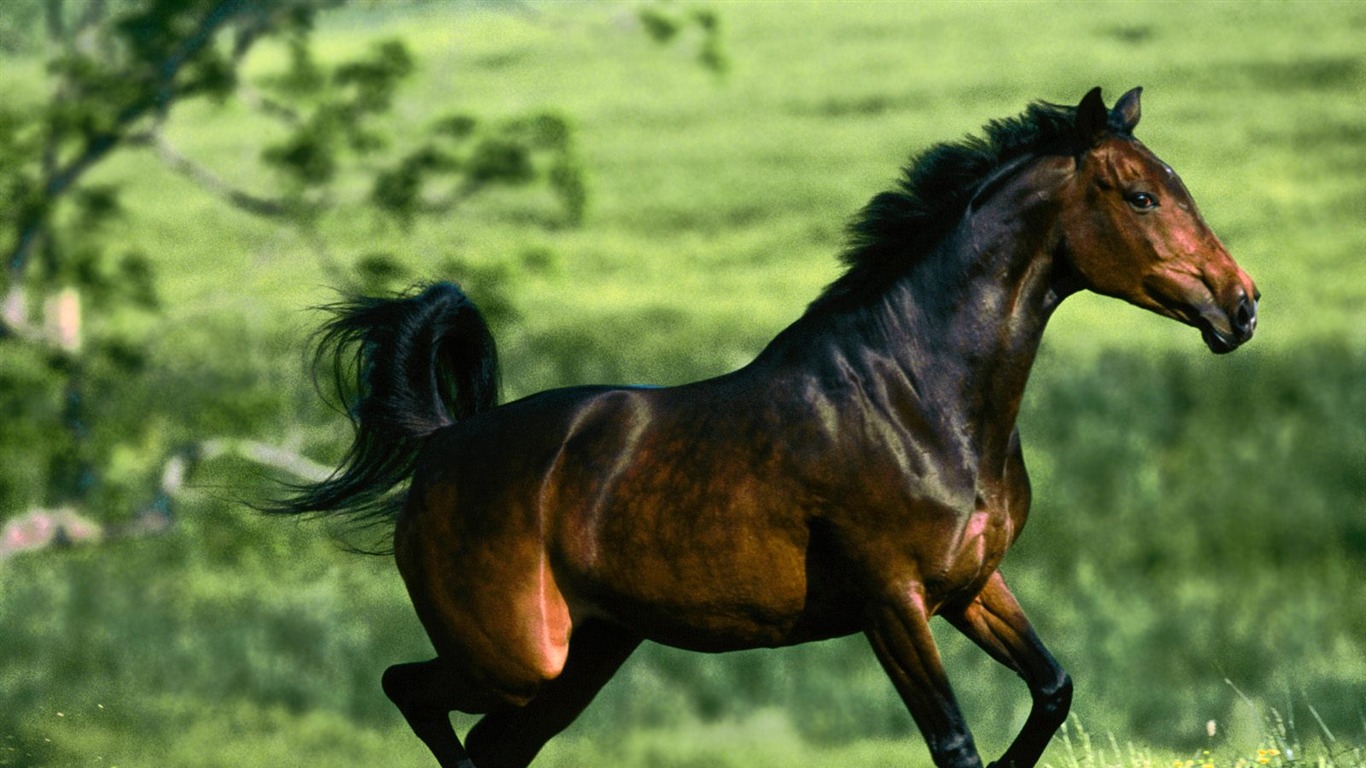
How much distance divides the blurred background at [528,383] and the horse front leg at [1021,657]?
1.31 metres

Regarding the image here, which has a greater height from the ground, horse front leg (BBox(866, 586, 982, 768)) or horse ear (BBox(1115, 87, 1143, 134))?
horse ear (BBox(1115, 87, 1143, 134))

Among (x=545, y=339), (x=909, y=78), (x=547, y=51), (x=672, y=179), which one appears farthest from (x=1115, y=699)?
(x=547, y=51)

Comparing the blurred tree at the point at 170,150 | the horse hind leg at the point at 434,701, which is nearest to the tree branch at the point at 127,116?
the blurred tree at the point at 170,150

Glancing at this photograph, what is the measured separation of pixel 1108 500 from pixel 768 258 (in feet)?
25.3

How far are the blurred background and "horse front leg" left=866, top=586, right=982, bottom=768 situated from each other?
159 centimetres

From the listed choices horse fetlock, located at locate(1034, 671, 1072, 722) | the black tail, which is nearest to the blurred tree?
the black tail

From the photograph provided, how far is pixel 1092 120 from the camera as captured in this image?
16.5ft

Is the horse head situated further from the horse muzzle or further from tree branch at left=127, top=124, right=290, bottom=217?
tree branch at left=127, top=124, right=290, bottom=217

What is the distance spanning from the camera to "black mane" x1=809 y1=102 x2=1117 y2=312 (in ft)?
17.2

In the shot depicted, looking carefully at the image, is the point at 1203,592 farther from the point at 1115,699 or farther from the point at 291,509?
the point at 291,509

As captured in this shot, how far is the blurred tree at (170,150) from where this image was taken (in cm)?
1477

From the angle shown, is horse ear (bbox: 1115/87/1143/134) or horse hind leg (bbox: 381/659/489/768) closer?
horse ear (bbox: 1115/87/1143/134)

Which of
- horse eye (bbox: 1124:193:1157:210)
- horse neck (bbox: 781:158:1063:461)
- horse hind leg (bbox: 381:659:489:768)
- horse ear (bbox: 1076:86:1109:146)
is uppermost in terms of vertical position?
horse ear (bbox: 1076:86:1109:146)

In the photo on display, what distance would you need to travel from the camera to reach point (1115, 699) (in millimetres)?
15648
